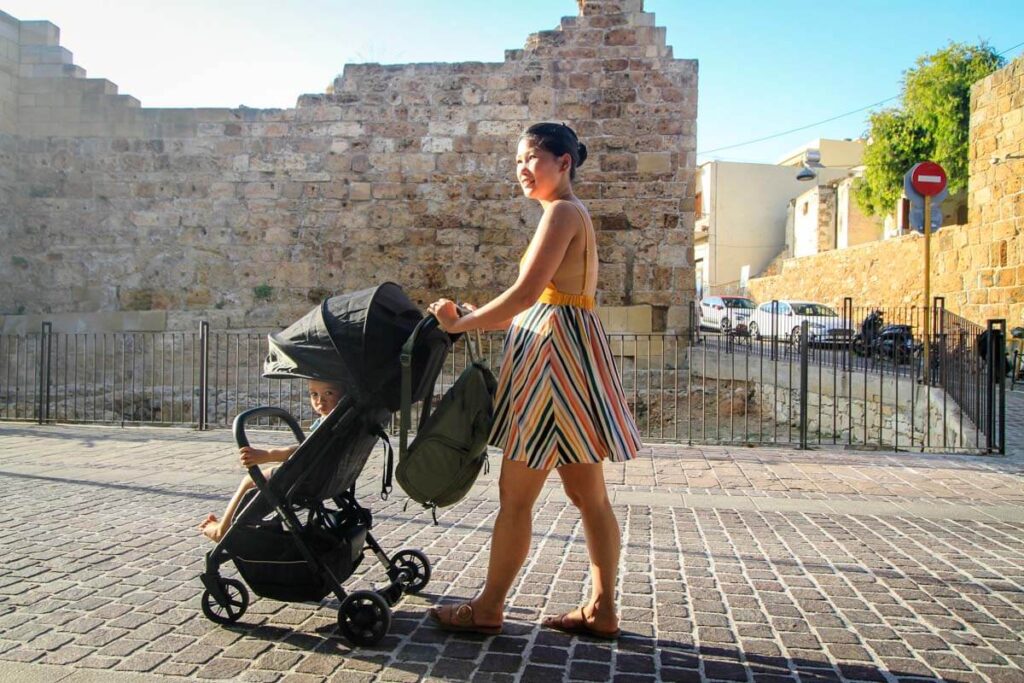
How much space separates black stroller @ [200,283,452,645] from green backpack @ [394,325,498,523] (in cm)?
18

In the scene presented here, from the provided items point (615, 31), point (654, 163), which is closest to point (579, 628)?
point (654, 163)

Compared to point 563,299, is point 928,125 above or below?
above

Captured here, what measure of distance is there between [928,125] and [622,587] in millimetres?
31916

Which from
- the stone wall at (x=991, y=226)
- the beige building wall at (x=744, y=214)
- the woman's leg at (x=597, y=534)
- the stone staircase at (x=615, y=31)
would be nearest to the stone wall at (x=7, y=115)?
the stone staircase at (x=615, y=31)

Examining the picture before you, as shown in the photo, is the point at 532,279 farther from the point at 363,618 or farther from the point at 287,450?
the point at 363,618

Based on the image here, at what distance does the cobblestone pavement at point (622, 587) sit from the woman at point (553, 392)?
23 cm

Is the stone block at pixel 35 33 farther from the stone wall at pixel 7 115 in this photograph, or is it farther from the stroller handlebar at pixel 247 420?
the stroller handlebar at pixel 247 420

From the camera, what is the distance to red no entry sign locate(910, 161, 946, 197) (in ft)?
34.2

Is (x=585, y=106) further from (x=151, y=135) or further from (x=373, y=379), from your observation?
(x=373, y=379)

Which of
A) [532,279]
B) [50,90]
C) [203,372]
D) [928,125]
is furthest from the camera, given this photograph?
[928,125]

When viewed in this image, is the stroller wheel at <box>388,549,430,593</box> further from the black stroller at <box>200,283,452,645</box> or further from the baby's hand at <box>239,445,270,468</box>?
the baby's hand at <box>239,445,270,468</box>

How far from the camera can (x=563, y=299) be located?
3.08 metres

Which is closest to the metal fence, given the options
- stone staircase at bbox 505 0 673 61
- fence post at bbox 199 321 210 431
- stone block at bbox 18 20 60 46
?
fence post at bbox 199 321 210 431

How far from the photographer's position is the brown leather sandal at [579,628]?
315 cm
